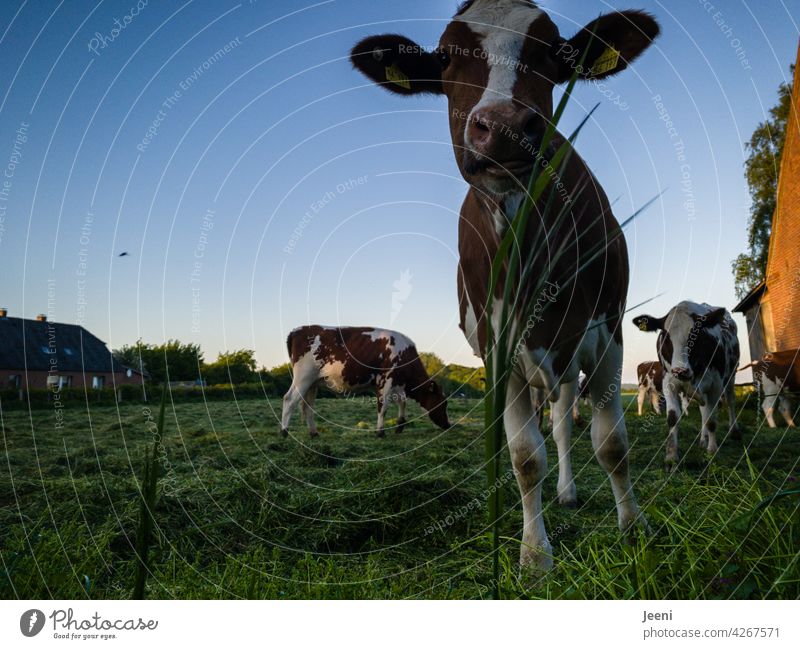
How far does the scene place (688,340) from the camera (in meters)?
6.42

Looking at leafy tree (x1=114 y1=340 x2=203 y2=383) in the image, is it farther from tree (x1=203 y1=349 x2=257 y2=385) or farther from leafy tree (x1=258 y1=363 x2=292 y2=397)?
leafy tree (x1=258 y1=363 x2=292 y2=397)

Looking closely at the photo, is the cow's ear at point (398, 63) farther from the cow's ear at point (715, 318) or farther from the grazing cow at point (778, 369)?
the cow's ear at point (715, 318)

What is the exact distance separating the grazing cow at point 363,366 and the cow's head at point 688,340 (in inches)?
159

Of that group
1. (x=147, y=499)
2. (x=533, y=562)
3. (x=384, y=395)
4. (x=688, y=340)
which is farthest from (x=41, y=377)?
(x=384, y=395)

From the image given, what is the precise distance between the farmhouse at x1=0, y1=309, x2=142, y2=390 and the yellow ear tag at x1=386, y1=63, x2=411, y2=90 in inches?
76.6

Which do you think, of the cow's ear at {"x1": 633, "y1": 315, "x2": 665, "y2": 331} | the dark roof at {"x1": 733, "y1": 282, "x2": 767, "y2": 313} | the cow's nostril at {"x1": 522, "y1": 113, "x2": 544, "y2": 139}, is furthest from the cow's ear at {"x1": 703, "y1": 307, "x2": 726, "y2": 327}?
the cow's nostril at {"x1": 522, "y1": 113, "x2": 544, "y2": 139}

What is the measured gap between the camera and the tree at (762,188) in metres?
2.60

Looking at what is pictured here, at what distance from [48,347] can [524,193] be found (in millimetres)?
2021

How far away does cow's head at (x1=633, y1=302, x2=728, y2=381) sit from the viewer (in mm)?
6273

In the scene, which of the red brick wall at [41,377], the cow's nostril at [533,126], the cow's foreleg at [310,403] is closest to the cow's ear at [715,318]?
the cow's nostril at [533,126]

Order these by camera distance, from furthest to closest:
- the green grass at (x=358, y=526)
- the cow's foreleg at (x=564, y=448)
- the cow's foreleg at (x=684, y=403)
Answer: the cow's foreleg at (x=684, y=403)
the cow's foreleg at (x=564, y=448)
the green grass at (x=358, y=526)

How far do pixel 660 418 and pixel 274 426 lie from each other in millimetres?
6083
